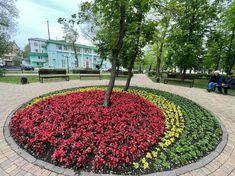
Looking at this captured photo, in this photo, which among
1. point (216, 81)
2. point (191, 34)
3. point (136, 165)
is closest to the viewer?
point (136, 165)

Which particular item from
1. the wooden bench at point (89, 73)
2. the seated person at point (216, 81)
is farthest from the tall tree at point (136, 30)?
the wooden bench at point (89, 73)

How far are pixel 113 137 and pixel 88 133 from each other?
0.53 metres

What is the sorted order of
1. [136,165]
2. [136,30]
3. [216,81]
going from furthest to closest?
[216,81]
[136,30]
[136,165]

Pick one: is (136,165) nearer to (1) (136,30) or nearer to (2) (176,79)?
(1) (136,30)

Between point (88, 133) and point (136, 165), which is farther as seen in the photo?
point (88, 133)

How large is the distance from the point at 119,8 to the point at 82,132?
3409 millimetres

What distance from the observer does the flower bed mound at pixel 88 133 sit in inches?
92.7

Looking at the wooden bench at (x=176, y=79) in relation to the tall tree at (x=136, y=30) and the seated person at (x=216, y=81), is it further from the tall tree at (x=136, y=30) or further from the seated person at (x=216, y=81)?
the tall tree at (x=136, y=30)

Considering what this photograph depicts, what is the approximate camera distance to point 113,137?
2.80 metres

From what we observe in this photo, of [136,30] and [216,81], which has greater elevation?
[136,30]

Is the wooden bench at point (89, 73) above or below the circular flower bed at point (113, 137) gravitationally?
above

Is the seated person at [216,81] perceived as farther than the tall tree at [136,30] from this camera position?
Yes

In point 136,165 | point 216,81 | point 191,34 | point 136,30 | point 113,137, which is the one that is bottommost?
point 136,165

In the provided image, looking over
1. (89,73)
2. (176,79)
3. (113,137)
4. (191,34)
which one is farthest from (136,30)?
(89,73)
